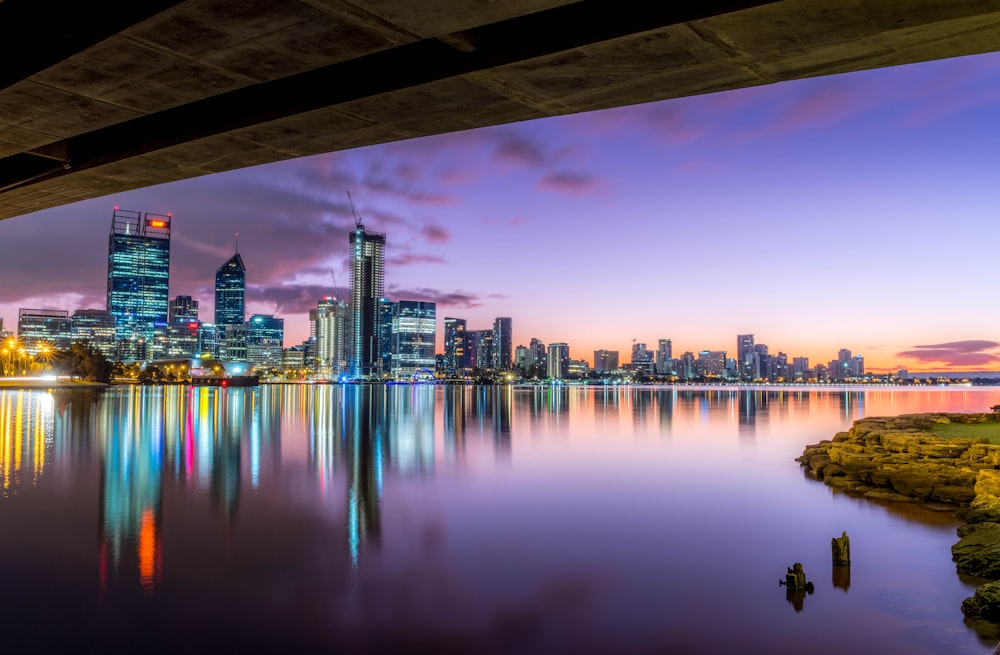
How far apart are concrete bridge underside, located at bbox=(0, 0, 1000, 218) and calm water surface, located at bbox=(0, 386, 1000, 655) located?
8159 millimetres

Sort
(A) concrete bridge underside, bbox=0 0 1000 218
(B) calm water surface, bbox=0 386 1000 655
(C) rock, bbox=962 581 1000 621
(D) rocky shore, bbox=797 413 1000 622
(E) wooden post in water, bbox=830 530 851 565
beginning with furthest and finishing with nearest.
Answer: (E) wooden post in water, bbox=830 530 851 565
(D) rocky shore, bbox=797 413 1000 622
(C) rock, bbox=962 581 1000 621
(B) calm water surface, bbox=0 386 1000 655
(A) concrete bridge underside, bbox=0 0 1000 218

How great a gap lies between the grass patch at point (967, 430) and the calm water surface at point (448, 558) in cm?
921

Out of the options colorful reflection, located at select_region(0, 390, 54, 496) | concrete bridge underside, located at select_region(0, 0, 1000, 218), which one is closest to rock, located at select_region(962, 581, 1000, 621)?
concrete bridge underside, located at select_region(0, 0, 1000, 218)

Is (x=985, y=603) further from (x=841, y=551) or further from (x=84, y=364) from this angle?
(x=84, y=364)

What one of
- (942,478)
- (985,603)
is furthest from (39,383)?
(985,603)

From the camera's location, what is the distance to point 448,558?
1703 centimetres

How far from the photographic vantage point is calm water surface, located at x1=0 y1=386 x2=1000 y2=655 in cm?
1177

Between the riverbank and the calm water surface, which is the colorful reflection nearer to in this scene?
the calm water surface

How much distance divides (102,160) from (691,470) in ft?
96.5

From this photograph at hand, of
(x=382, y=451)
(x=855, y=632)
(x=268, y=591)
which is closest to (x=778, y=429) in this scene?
(x=382, y=451)

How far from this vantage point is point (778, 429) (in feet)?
196

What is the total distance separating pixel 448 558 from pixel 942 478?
17.7m

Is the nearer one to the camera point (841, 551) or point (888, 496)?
point (841, 551)

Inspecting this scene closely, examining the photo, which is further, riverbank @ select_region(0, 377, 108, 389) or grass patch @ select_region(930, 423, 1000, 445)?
riverbank @ select_region(0, 377, 108, 389)
